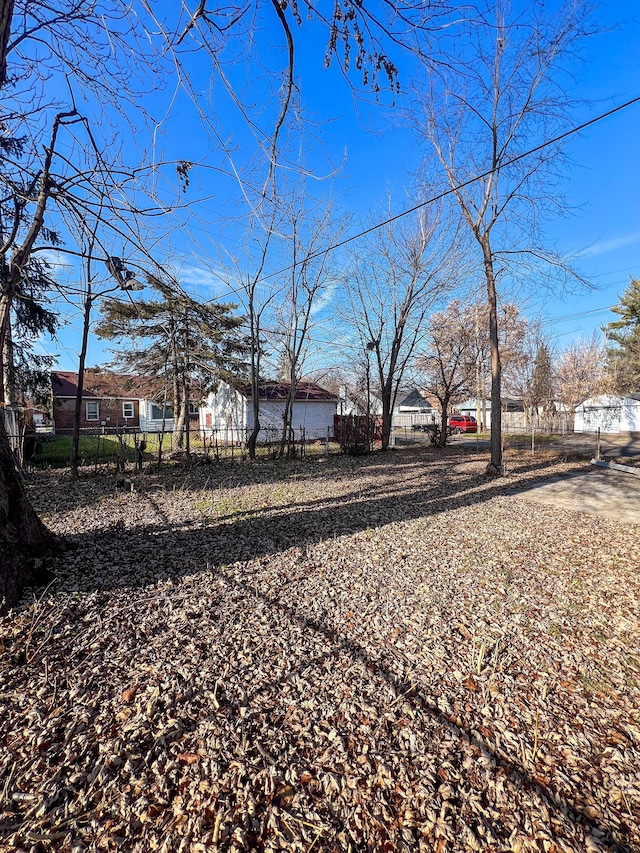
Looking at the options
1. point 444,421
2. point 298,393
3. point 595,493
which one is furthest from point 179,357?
point 595,493

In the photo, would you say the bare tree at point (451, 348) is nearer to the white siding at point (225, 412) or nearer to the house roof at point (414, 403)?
the white siding at point (225, 412)

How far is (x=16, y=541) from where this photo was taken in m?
3.06

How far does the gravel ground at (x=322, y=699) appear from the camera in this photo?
1445 millimetres

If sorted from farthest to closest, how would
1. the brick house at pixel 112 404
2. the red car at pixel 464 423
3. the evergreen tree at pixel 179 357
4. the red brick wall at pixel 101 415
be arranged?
1. the red car at pixel 464 423
2. the red brick wall at pixel 101 415
3. the brick house at pixel 112 404
4. the evergreen tree at pixel 179 357

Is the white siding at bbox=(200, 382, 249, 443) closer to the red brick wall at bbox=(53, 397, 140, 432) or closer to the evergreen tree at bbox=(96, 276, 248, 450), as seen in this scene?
the evergreen tree at bbox=(96, 276, 248, 450)

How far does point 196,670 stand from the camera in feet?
7.50

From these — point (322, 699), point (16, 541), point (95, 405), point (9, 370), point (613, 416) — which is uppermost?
point (9, 370)

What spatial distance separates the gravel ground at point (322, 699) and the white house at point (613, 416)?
85.9 feet

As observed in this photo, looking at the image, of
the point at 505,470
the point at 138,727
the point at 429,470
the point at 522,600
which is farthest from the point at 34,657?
the point at 505,470

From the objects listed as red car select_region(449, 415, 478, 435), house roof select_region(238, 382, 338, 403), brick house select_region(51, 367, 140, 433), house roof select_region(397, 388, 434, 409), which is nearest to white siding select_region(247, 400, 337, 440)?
house roof select_region(238, 382, 338, 403)

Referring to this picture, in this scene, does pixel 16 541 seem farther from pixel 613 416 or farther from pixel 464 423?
pixel 613 416

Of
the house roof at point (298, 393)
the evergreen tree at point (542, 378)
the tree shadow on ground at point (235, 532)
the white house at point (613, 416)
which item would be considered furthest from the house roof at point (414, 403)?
the tree shadow on ground at point (235, 532)

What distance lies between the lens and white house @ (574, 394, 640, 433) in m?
25.0

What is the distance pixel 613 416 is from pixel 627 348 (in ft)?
14.9
